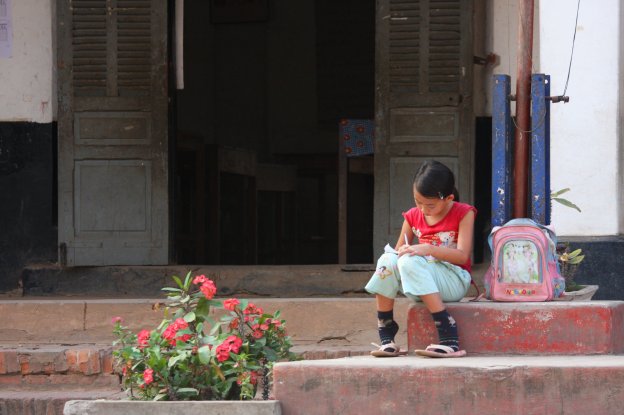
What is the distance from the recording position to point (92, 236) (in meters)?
8.00

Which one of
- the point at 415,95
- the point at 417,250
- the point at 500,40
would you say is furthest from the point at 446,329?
the point at 500,40

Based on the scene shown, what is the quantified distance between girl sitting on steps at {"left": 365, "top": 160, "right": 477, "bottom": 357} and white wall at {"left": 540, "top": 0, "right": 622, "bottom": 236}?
2075 mm

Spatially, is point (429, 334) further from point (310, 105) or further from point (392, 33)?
point (310, 105)

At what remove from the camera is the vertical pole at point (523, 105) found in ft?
17.8

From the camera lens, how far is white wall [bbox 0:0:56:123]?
8.20 meters

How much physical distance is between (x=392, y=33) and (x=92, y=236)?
255 cm

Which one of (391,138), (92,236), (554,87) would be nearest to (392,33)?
(391,138)

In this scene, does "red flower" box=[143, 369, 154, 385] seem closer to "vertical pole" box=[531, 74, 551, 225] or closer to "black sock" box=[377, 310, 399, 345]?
"black sock" box=[377, 310, 399, 345]

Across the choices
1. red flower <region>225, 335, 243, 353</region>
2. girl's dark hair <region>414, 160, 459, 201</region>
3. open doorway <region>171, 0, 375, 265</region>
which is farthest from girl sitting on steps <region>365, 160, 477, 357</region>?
open doorway <region>171, 0, 375, 265</region>

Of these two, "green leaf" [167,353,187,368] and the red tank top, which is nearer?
"green leaf" [167,353,187,368]

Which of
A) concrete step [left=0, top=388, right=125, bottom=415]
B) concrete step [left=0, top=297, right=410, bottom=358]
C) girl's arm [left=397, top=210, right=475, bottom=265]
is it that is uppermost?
girl's arm [left=397, top=210, right=475, bottom=265]

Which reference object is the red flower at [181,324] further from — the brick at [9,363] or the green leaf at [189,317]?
the brick at [9,363]

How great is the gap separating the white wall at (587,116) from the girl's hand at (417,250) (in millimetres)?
2398

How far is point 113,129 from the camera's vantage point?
8.09 metres
